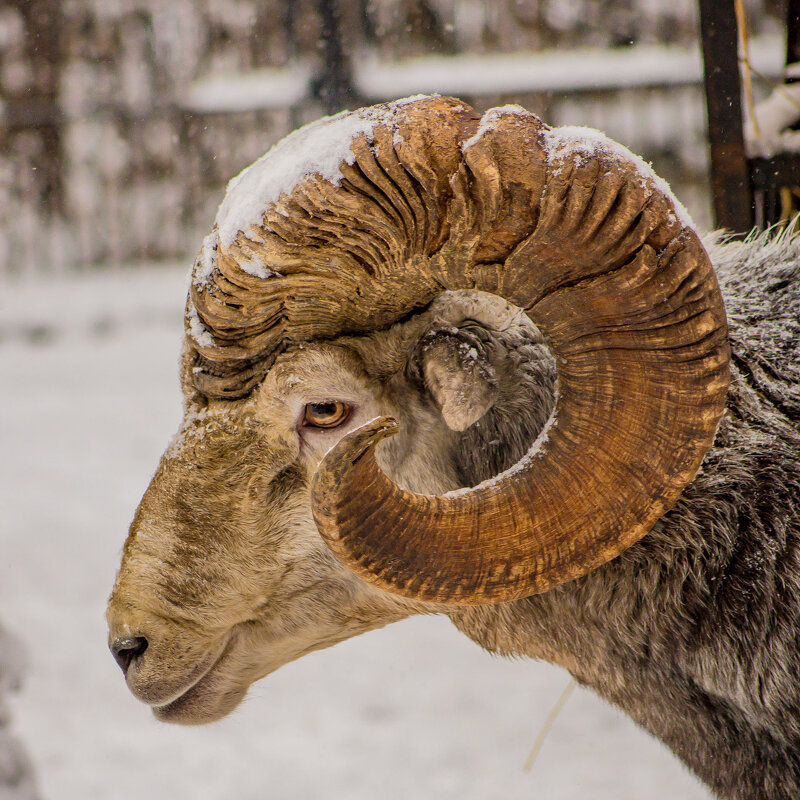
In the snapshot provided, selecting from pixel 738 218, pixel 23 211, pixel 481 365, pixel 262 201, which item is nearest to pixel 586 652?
pixel 481 365

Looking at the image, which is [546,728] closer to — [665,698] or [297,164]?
[665,698]

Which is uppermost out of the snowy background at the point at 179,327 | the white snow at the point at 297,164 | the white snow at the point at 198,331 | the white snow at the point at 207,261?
the white snow at the point at 297,164

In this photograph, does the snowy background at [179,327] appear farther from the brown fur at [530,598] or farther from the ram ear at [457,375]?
the ram ear at [457,375]

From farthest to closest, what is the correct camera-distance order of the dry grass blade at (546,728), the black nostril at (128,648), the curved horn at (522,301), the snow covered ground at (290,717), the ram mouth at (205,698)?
1. the dry grass blade at (546,728)
2. the snow covered ground at (290,717)
3. the ram mouth at (205,698)
4. the black nostril at (128,648)
5. the curved horn at (522,301)

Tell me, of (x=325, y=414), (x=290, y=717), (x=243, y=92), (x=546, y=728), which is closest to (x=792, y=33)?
(x=325, y=414)

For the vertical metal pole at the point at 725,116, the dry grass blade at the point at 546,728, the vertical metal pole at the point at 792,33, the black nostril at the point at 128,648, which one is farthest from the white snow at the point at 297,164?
the dry grass blade at the point at 546,728

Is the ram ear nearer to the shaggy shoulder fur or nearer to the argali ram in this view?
the argali ram

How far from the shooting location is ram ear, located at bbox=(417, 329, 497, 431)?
8.82 ft

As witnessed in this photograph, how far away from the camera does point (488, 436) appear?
296cm

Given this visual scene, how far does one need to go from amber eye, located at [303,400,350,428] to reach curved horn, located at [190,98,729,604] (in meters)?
0.30

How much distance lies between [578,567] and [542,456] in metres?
0.31

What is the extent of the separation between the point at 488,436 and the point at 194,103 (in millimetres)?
9792

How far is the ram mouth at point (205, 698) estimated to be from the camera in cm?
304

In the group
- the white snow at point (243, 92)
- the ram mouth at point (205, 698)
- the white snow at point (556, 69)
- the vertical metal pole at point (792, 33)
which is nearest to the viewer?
the ram mouth at point (205, 698)
